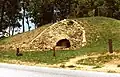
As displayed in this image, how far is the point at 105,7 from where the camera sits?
72.9 m

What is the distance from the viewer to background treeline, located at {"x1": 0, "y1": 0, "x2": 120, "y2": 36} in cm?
7325

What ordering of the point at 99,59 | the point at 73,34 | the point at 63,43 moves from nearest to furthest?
1. the point at 99,59
2. the point at 63,43
3. the point at 73,34

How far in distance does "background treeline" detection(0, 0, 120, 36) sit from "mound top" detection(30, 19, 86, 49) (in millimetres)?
27728

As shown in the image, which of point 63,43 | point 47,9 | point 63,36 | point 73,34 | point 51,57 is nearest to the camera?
point 51,57

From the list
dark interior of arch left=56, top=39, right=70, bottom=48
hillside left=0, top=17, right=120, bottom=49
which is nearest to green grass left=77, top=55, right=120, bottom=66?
hillside left=0, top=17, right=120, bottom=49

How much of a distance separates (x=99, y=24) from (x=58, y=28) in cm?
605

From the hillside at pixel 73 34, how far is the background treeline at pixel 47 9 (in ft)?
86.6

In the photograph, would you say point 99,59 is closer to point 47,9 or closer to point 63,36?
point 63,36

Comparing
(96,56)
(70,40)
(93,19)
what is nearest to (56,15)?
(93,19)

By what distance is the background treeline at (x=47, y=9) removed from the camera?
7325 centimetres

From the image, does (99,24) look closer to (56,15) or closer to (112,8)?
(112,8)

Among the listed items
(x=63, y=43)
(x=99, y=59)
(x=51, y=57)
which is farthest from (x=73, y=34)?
(x=99, y=59)

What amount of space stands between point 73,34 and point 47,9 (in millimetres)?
39817

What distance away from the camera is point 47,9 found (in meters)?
80.2
